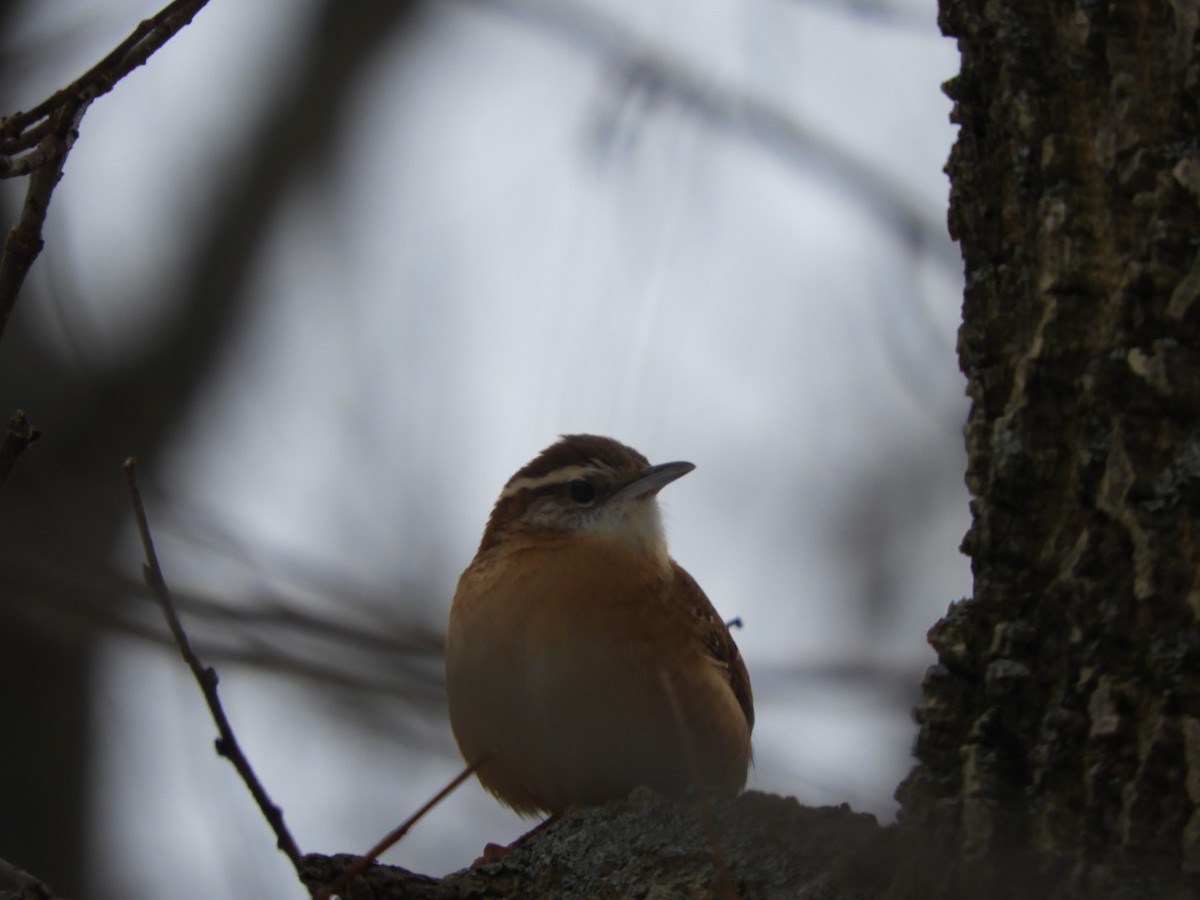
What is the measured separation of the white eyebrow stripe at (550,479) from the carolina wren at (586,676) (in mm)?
430

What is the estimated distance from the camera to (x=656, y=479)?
5.80m

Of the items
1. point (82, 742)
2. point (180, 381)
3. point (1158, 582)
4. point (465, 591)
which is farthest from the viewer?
point (180, 381)

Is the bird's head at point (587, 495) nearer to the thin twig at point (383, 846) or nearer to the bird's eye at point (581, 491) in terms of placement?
the bird's eye at point (581, 491)

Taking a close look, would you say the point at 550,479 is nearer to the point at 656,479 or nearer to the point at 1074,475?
the point at 656,479

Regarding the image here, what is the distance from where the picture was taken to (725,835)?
3039mm

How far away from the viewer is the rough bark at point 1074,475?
2.53m

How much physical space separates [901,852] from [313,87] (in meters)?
7.50

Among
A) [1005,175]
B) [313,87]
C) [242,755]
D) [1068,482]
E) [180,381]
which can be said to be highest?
[313,87]

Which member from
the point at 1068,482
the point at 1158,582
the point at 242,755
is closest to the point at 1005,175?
the point at 1068,482

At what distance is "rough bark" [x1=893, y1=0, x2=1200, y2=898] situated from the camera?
2.53 metres

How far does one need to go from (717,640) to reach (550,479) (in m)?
1.02

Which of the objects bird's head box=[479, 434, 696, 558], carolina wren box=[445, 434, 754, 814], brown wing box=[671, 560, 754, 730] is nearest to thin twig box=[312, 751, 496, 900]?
carolina wren box=[445, 434, 754, 814]

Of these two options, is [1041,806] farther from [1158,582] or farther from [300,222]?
[300,222]

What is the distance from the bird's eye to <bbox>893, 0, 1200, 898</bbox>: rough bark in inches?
112
